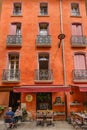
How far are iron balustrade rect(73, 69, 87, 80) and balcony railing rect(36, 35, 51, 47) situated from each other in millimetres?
3701

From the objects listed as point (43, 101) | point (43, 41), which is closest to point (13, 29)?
point (43, 41)

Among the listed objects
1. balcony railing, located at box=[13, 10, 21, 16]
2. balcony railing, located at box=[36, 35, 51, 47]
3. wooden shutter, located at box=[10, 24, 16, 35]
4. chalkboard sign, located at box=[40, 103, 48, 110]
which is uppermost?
balcony railing, located at box=[13, 10, 21, 16]

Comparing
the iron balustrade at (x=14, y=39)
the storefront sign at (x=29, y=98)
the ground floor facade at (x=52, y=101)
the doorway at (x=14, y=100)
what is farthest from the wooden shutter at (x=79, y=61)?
the doorway at (x=14, y=100)

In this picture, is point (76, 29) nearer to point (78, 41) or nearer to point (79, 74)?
point (78, 41)

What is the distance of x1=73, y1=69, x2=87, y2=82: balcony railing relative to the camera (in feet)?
52.8

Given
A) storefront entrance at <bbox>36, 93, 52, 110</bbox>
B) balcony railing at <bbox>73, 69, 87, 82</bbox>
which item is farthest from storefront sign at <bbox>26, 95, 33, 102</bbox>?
balcony railing at <bbox>73, 69, 87, 82</bbox>

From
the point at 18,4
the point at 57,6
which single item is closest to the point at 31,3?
the point at 18,4

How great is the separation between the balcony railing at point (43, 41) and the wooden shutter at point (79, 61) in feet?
9.77

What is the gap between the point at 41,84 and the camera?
16.0 metres

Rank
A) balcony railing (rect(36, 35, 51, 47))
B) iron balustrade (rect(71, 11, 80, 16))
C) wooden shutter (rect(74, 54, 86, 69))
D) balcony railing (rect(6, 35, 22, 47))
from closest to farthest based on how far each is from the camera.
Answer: wooden shutter (rect(74, 54, 86, 69)) → balcony railing (rect(6, 35, 22, 47)) → balcony railing (rect(36, 35, 51, 47)) → iron balustrade (rect(71, 11, 80, 16))

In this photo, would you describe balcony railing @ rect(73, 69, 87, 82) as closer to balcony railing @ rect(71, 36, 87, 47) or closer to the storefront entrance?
balcony railing @ rect(71, 36, 87, 47)

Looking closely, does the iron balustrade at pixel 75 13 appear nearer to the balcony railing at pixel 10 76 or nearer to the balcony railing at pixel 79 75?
the balcony railing at pixel 79 75

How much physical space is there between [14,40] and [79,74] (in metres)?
7.08

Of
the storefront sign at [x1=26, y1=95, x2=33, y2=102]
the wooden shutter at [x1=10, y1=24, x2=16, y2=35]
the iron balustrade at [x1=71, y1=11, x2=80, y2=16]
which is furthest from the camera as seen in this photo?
the iron balustrade at [x1=71, y1=11, x2=80, y2=16]
